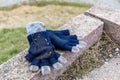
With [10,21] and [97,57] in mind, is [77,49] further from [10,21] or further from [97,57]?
[10,21]

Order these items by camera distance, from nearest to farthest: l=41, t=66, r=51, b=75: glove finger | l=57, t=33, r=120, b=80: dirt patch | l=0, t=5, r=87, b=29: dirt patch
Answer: l=41, t=66, r=51, b=75: glove finger < l=57, t=33, r=120, b=80: dirt patch < l=0, t=5, r=87, b=29: dirt patch

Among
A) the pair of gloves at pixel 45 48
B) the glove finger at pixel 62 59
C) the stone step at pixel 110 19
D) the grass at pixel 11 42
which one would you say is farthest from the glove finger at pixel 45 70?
the grass at pixel 11 42

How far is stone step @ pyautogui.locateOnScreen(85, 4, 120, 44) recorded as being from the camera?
10.7ft

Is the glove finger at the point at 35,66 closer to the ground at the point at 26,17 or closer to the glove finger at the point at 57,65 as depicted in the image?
the glove finger at the point at 57,65

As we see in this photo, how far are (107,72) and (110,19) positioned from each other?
55 cm

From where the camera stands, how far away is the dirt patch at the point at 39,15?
4.94m

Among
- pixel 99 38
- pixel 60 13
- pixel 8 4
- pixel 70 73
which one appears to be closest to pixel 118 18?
pixel 99 38

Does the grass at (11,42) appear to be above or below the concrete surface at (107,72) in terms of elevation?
below

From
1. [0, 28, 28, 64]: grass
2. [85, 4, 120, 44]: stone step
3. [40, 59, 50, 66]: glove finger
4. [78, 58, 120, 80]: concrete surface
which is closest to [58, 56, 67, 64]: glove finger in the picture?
[40, 59, 50, 66]: glove finger

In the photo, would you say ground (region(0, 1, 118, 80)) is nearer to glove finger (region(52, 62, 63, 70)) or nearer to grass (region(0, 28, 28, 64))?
grass (region(0, 28, 28, 64))

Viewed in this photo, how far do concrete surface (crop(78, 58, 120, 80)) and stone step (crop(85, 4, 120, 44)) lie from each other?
281mm

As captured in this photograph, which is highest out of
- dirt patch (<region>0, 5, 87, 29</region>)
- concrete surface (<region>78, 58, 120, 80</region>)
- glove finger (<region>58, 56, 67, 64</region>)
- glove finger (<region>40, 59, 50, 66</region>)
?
glove finger (<region>40, 59, 50, 66</region>)

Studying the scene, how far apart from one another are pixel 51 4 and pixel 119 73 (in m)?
2.59

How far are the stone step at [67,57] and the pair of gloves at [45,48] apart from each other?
0.07 metres
